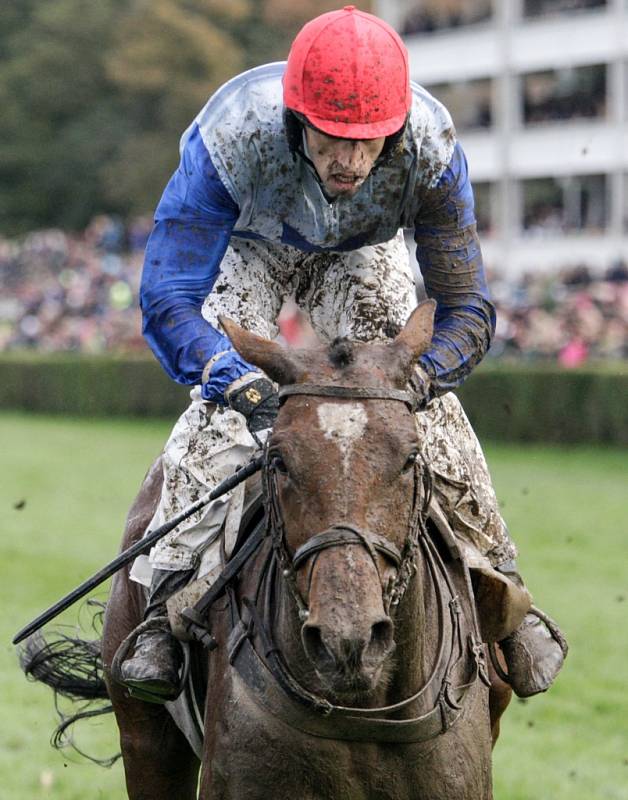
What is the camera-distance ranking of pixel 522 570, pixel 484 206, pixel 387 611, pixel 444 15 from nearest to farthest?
1. pixel 387 611
2. pixel 522 570
3. pixel 484 206
4. pixel 444 15

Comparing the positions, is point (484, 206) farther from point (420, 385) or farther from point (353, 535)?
point (353, 535)

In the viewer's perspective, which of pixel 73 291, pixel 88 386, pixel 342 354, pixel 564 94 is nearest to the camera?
pixel 342 354

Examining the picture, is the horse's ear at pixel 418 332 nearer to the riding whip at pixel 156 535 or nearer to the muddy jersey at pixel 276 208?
the muddy jersey at pixel 276 208

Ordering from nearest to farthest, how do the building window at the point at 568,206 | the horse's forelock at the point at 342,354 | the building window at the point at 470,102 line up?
1. the horse's forelock at the point at 342,354
2. the building window at the point at 568,206
3. the building window at the point at 470,102

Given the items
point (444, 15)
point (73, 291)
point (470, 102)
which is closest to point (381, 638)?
point (73, 291)

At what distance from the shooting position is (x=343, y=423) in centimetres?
310

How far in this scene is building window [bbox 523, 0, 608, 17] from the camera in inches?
1313

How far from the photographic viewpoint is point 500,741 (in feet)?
23.5

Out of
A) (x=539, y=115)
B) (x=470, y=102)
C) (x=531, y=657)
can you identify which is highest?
(x=531, y=657)

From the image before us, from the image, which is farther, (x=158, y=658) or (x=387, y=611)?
(x=158, y=658)

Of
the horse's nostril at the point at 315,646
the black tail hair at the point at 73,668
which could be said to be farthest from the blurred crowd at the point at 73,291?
the horse's nostril at the point at 315,646

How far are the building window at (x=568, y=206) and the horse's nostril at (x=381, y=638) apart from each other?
1219 inches

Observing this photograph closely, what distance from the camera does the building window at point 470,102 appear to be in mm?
35781

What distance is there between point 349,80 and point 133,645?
171 cm
